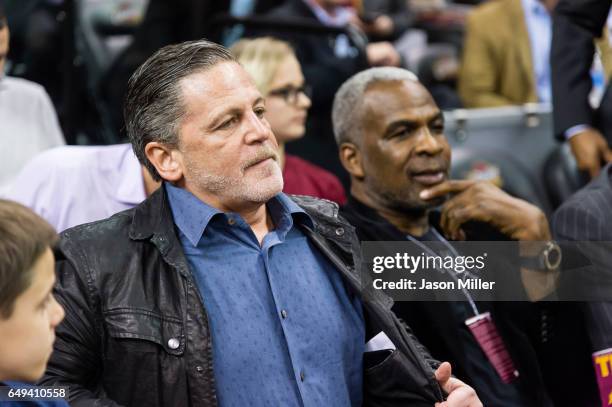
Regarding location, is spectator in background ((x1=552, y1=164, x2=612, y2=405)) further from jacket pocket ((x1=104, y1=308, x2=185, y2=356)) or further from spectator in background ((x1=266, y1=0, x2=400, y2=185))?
spectator in background ((x1=266, y1=0, x2=400, y2=185))

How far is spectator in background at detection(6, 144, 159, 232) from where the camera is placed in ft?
9.95

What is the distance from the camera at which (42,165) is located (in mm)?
3107

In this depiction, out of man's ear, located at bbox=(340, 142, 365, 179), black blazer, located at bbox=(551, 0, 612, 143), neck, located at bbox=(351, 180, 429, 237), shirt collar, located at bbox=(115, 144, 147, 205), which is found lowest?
shirt collar, located at bbox=(115, 144, 147, 205)

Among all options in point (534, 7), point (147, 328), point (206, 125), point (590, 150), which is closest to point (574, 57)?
point (590, 150)

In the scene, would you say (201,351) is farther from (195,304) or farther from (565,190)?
(565,190)

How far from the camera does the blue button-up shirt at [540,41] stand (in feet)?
17.6

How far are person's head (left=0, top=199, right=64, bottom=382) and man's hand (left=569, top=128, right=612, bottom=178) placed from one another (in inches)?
93.3

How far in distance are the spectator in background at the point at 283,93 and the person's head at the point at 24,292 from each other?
85.4 inches

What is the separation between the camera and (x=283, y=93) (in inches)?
158

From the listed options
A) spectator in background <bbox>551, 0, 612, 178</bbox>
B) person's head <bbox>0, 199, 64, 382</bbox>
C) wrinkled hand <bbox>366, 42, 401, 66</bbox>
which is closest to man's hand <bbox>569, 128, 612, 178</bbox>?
spectator in background <bbox>551, 0, 612, 178</bbox>

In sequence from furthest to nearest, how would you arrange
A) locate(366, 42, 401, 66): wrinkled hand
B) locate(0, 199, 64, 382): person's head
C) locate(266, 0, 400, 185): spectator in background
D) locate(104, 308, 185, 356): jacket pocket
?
locate(366, 42, 401, 66): wrinkled hand
locate(266, 0, 400, 185): spectator in background
locate(104, 308, 185, 356): jacket pocket
locate(0, 199, 64, 382): person's head

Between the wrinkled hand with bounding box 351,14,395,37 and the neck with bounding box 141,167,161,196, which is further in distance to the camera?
the wrinkled hand with bounding box 351,14,395,37

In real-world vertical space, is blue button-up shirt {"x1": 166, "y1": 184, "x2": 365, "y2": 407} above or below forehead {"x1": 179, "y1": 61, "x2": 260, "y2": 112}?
below

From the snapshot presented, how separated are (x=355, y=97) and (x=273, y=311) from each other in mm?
1175
